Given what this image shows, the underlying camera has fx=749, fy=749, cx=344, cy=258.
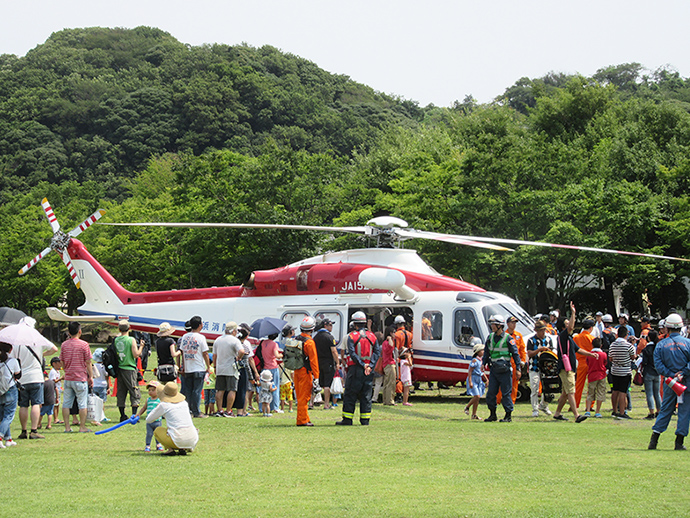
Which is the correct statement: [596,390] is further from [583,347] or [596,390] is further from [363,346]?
[363,346]

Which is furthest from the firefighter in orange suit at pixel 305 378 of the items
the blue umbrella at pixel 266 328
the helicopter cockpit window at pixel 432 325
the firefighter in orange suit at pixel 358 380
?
the helicopter cockpit window at pixel 432 325

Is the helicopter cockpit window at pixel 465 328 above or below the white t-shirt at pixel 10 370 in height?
above

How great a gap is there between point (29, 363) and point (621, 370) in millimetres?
9139

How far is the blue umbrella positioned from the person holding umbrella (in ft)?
14.9

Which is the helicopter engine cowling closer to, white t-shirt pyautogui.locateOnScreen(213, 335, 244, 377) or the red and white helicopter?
the red and white helicopter

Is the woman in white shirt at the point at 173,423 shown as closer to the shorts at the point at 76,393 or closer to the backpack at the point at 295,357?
the shorts at the point at 76,393

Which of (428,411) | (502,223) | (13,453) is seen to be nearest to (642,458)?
(428,411)

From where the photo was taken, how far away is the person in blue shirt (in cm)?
899

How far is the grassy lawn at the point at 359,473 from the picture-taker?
6.10 metres

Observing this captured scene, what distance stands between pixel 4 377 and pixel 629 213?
83.2 ft

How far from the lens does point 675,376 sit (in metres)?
9.06

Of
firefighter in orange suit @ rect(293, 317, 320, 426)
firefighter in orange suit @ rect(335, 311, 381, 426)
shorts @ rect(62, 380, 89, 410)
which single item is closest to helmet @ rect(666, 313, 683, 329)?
firefighter in orange suit @ rect(335, 311, 381, 426)

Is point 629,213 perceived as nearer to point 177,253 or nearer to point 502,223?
point 502,223

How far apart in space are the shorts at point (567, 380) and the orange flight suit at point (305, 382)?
13.3ft
